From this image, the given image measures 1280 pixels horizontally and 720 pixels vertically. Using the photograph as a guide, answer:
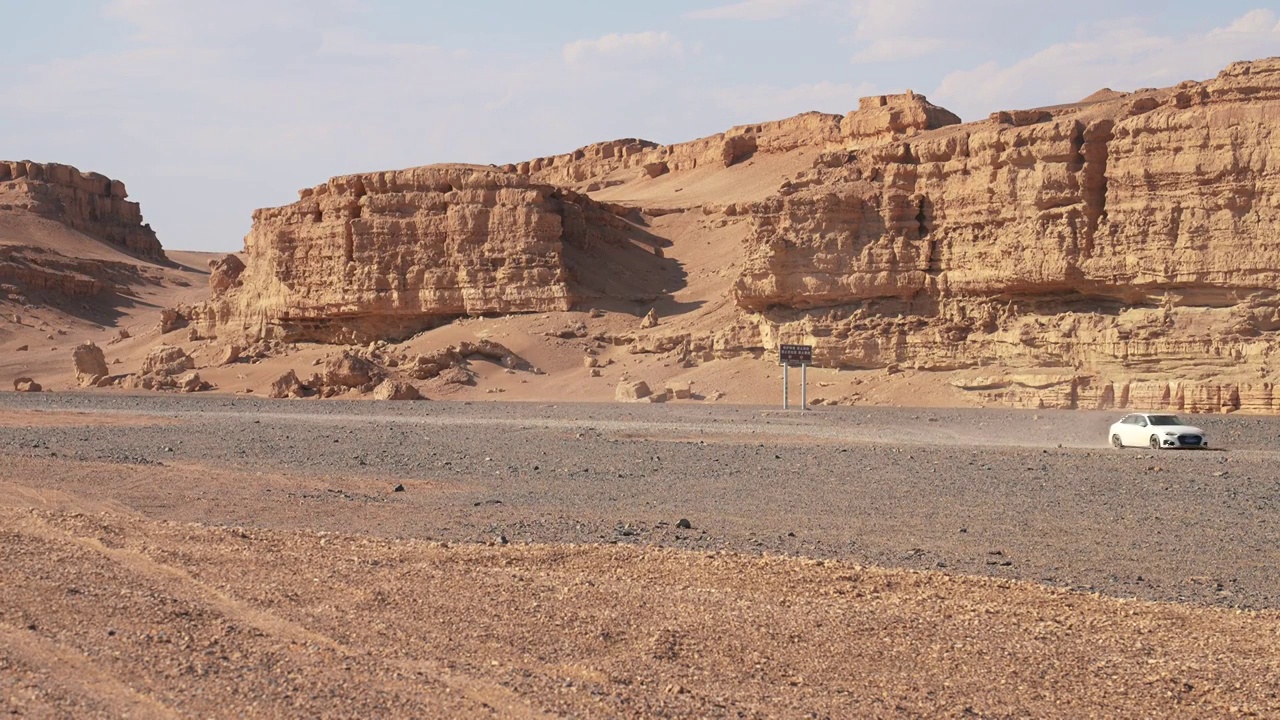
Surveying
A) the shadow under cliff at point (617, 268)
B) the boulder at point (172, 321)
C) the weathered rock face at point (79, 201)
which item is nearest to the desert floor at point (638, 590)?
the shadow under cliff at point (617, 268)

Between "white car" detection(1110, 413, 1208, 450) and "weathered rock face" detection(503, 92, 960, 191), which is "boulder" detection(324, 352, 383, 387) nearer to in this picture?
"white car" detection(1110, 413, 1208, 450)

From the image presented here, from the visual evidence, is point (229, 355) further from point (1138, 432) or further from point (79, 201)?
point (79, 201)

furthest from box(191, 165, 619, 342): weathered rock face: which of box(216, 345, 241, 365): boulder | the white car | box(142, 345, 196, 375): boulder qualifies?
the white car

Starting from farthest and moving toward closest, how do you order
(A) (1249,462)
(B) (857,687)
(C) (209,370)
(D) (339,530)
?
(C) (209,370)
(A) (1249,462)
(D) (339,530)
(B) (857,687)

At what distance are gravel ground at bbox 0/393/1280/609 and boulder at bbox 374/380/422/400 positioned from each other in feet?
34.2

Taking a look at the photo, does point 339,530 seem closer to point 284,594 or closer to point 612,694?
point 284,594

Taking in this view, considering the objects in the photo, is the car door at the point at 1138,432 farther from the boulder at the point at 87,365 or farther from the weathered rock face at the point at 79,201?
the weathered rock face at the point at 79,201

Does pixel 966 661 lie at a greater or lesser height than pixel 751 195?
lesser

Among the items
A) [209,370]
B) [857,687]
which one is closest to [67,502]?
[857,687]

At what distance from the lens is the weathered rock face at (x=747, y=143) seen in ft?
206

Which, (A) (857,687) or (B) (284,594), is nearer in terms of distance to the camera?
(A) (857,687)

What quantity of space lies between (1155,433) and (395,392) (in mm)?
24946

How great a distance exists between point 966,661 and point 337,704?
138 inches

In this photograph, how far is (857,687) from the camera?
673cm
